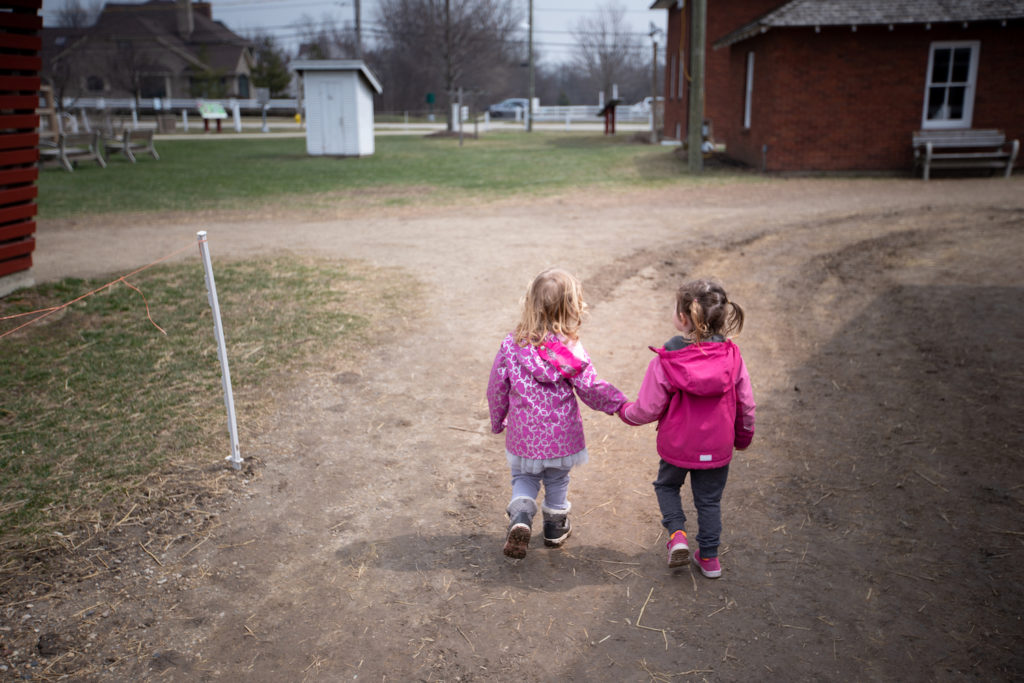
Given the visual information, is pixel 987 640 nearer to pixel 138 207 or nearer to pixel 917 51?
pixel 138 207

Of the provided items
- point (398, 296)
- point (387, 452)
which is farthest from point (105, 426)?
point (398, 296)

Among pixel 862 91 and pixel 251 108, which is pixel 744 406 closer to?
pixel 862 91

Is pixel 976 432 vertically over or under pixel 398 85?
under

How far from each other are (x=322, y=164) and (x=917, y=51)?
1530 centimetres

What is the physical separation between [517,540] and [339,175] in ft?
56.7

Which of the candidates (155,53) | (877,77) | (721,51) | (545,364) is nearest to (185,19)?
(155,53)

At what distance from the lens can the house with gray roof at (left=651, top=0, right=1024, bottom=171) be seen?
16.4 meters

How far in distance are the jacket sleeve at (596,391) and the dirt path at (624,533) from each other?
743 mm

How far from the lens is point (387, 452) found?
4.61 meters

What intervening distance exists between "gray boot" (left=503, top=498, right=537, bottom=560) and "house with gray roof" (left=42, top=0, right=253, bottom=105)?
5085 cm

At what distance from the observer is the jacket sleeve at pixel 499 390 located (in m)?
3.45

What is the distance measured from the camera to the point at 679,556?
3371mm

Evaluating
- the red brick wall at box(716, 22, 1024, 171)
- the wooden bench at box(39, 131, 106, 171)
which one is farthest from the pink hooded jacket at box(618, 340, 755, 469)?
the wooden bench at box(39, 131, 106, 171)

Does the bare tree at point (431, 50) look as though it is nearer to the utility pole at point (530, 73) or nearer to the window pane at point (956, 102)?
the utility pole at point (530, 73)
